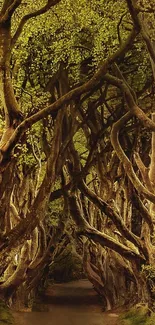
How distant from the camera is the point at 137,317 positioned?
17781 mm

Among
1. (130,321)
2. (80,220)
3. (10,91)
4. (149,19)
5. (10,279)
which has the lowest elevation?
(130,321)

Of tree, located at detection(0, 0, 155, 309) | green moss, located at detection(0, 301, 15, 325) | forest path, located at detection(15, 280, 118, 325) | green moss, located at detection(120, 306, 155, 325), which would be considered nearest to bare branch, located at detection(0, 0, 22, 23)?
tree, located at detection(0, 0, 155, 309)

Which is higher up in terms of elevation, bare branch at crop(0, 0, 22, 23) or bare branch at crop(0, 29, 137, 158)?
bare branch at crop(0, 0, 22, 23)

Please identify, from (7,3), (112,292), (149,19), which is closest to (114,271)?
(112,292)

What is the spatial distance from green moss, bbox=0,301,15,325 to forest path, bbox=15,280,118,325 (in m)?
0.39

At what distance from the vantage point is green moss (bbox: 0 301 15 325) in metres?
17.7

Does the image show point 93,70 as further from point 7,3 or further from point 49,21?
point 7,3

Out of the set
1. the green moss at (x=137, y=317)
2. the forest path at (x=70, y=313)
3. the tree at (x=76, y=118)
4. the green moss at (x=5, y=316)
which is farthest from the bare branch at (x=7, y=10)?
the forest path at (x=70, y=313)

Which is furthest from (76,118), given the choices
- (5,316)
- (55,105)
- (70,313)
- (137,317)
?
(70,313)

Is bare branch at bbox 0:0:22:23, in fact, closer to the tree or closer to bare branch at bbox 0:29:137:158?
the tree

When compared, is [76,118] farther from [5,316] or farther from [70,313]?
[70,313]

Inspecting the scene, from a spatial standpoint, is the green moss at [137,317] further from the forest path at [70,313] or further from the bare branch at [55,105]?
the bare branch at [55,105]

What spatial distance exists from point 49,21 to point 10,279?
34.8 ft

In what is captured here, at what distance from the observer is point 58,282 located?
4475 cm
